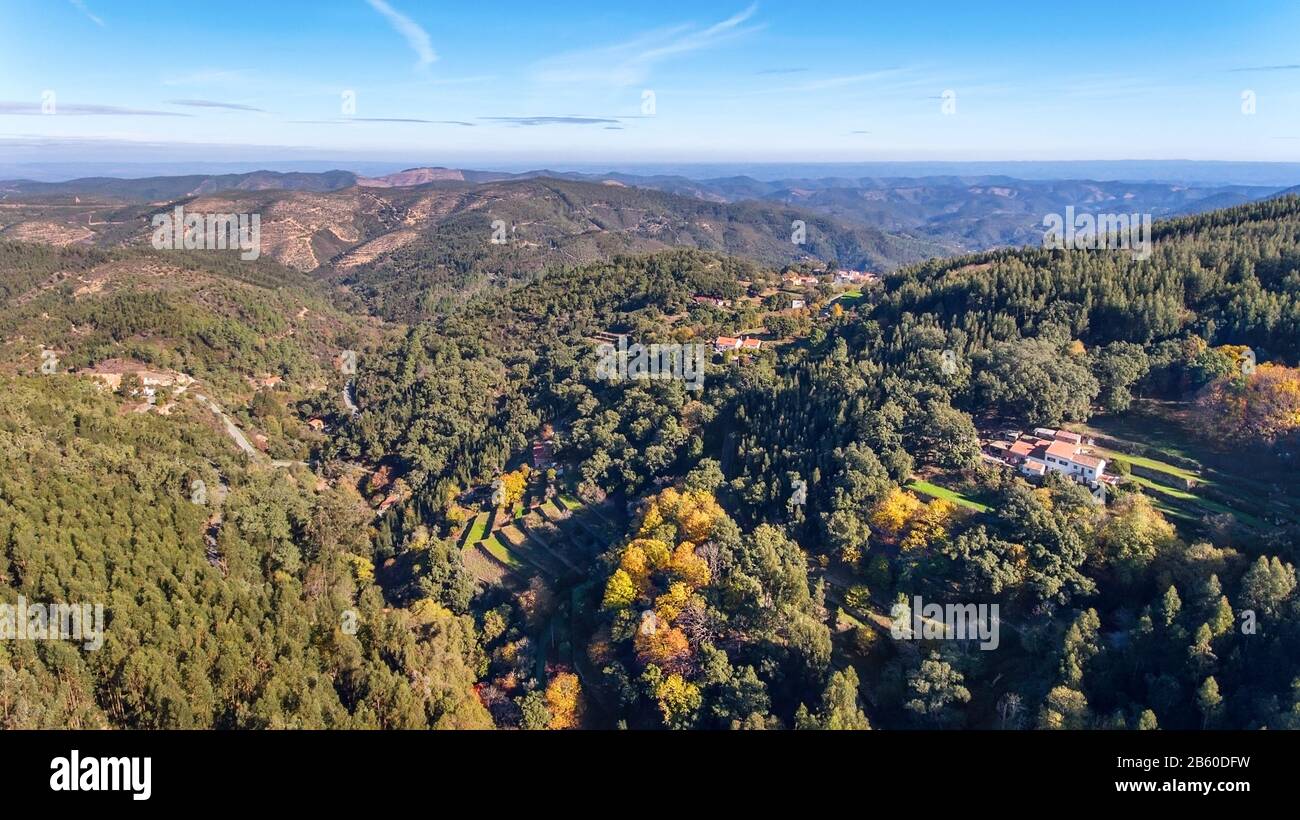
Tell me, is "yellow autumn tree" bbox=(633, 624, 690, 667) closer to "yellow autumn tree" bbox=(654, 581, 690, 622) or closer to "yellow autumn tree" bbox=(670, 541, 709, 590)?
"yellow autumn tree" bbox=(654, 581, 690, 622)

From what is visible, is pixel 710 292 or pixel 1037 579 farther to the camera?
pixel 710 292

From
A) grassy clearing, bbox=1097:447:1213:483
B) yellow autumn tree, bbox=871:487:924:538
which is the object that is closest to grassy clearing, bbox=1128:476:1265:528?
grassy clearing, bbox=1097:447:1213:483

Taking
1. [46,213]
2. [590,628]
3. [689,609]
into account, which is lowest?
[590,628]

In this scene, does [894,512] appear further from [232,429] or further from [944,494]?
[232,429]

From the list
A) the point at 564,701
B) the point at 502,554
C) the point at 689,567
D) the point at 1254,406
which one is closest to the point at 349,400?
the point at 502,554

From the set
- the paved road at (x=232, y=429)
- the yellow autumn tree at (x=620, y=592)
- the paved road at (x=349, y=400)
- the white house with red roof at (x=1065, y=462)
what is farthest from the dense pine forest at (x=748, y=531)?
the paved road at (x=349, y=400)

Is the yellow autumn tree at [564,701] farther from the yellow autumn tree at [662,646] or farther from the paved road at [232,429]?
the paved road at [232,429]

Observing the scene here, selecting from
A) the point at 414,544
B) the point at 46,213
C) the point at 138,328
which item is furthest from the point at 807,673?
the point at 46,213
